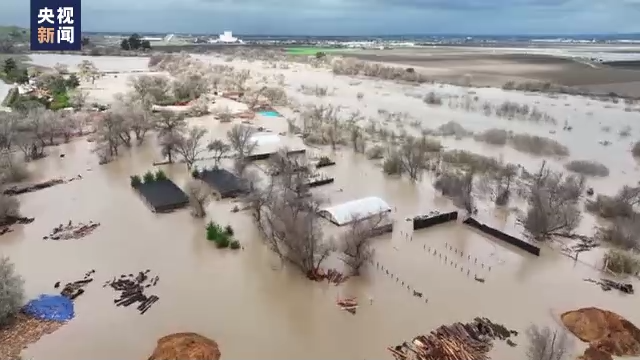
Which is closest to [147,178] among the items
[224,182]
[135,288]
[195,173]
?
[195,173]

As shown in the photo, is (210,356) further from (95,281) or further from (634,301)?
(634,301)

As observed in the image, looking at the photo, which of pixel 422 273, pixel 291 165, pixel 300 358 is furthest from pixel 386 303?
pixel 291 165

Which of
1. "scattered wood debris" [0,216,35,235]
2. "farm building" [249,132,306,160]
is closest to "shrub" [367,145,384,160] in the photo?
"farm building" [249,132,306,160]

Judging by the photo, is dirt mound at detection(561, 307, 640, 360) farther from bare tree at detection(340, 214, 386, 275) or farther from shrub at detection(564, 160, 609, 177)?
shrub at detection(564, 160, 609, 177)

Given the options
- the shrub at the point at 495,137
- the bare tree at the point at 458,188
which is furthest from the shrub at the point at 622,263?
the shrub at the point at 495,137

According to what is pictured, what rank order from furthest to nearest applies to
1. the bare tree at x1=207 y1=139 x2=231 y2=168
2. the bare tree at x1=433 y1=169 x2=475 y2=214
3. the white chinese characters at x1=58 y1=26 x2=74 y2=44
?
the bare tree at x1=207 y1=139 x2=231 y2=168
the white chinese characters at x1=58 y1=26 x2=74 y2=44
the bare tree at x1=433 y1=169 x2=475 y2=214

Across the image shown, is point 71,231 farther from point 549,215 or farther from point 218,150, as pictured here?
point 549,215
